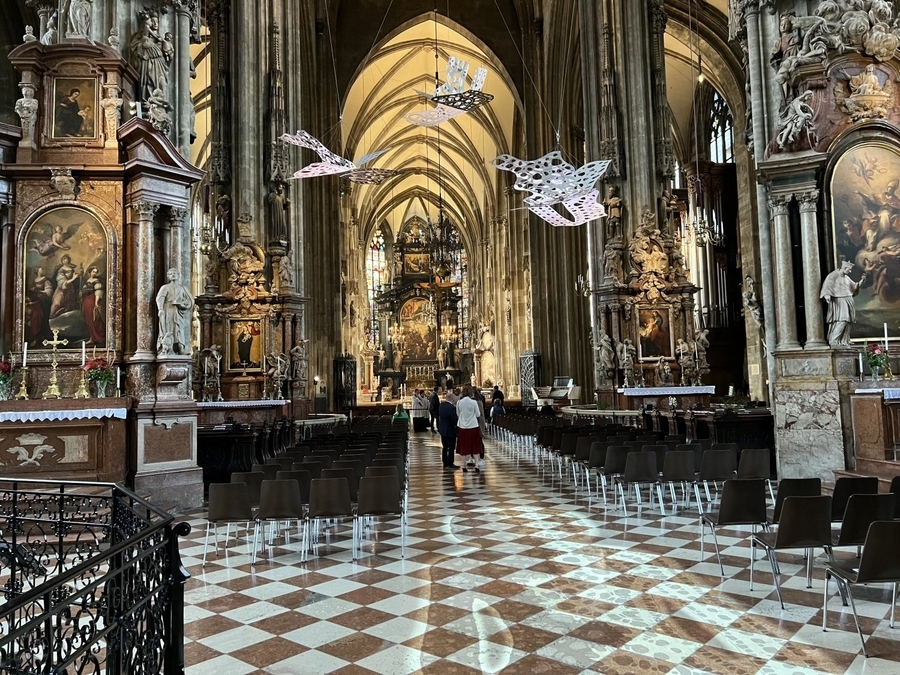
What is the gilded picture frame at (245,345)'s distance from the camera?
18.0 metres

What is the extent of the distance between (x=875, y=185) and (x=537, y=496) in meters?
6.68

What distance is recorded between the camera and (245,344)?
712 inches

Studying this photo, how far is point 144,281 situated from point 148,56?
11.1ft

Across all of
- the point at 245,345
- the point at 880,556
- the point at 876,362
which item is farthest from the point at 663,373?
the point at 880,556

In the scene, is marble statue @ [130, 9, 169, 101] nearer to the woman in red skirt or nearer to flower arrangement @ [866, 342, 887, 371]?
the woman in red skirt

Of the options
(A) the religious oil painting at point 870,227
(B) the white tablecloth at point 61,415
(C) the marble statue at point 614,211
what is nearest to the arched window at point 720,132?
(C) the marble statue at point 614,211

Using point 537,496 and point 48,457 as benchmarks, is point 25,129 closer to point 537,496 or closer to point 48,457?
point 48,457

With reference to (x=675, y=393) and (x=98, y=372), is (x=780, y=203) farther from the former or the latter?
(x=98, y=372)

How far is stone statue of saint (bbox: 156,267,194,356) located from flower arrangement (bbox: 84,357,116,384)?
27.0 inches

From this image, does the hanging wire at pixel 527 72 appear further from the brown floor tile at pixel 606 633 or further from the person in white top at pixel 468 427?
the brown floor tile at pixel 606 633

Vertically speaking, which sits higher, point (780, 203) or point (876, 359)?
point (780, 203)

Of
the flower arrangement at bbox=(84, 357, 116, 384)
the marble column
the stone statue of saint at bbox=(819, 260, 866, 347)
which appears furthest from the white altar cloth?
the flower arrangement at bbox=(84, 357, 116, 384)

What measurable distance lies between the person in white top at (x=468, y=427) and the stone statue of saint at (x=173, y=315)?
498cm

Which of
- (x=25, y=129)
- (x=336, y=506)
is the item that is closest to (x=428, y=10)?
(x=25, y=129)
